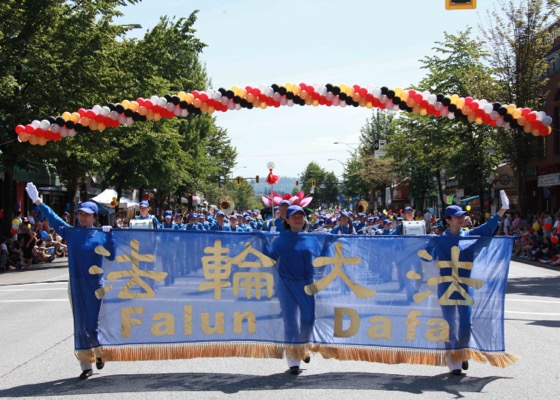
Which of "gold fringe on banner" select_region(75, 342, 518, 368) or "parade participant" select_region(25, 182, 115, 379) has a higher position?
"parade participant" select_region(25, 182, 115, 379)

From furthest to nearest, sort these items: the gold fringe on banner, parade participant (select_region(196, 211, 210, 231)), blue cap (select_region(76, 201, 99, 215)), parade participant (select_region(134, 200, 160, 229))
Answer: parade participant (select_region(196, 211, 210, 231)), parade participant (select_region(134, 200, 160, 229)), blue cap (select_region(76, 201, 99, 215)), the gold fringe on banner

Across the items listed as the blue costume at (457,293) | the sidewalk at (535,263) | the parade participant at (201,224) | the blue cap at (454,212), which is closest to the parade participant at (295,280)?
the blue costume at (457,293)

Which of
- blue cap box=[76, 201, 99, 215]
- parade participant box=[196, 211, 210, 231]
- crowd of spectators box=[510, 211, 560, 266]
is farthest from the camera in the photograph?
crowd of spectators box=[510, 211, 560, 266]

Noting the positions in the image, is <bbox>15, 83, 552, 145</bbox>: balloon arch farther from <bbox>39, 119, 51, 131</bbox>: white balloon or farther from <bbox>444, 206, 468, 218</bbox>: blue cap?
<bbox>444, 206, 468, 218</bbox>: blue cap

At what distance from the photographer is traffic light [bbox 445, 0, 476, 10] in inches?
491

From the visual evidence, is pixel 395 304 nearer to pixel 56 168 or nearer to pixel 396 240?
pixel 396 240

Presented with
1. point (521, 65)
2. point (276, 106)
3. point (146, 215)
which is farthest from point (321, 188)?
point (276, 106)

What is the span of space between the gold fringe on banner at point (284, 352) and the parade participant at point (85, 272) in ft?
0.54

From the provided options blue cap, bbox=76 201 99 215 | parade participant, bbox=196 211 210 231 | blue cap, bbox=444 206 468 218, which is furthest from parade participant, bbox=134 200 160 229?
blue cap, bbox=444 206 468 218

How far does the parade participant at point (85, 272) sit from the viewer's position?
7.32 metres

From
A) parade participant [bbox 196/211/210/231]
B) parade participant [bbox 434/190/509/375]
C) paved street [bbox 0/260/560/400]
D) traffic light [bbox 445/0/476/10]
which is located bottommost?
paved street [bbox 0/260/560/400]

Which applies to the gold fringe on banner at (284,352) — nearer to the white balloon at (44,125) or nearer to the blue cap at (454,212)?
the blue cap at (454,212)

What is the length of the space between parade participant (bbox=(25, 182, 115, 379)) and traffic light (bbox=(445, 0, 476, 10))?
7.82 metres

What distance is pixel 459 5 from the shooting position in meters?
12.5
